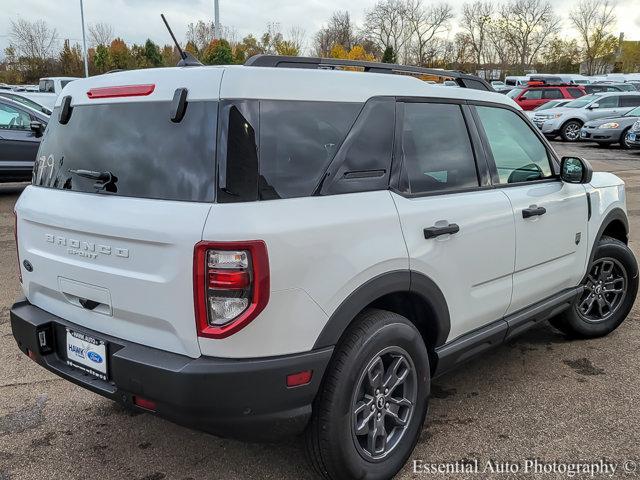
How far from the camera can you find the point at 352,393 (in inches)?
95.5

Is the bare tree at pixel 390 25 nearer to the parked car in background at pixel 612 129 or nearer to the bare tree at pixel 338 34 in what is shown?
the bare tree at pixel 338 34

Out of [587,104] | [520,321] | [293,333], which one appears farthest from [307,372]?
[587,104]

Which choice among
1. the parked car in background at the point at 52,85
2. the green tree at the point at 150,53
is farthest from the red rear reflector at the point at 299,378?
the green tree at the point at 150,53

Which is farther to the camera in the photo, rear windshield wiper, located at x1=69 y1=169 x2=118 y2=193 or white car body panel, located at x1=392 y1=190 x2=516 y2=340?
white car body panel, located at x1=392 y1=190 x2=516 y2=340

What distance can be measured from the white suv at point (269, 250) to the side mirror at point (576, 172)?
2.46ft

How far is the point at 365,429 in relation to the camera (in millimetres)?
2578

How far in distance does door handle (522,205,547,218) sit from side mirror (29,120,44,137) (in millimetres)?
8646

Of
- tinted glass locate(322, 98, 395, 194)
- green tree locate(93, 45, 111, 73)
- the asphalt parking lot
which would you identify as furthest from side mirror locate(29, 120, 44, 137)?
green tree locate(93, 45, 111, 73)

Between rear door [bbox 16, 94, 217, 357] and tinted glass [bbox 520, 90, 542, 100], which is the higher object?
tinted glass [bbox 520, 90, 542, 100]

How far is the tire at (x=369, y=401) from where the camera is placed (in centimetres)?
238

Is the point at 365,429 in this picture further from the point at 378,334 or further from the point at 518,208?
the point at 518,208

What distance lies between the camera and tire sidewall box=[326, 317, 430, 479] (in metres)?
2.38

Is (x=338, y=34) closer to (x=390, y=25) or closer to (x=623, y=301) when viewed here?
(x=390, y=25)

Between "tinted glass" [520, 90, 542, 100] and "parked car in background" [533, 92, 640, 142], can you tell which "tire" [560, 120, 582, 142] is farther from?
"tinted glass" [520, 90, 542, 100]
